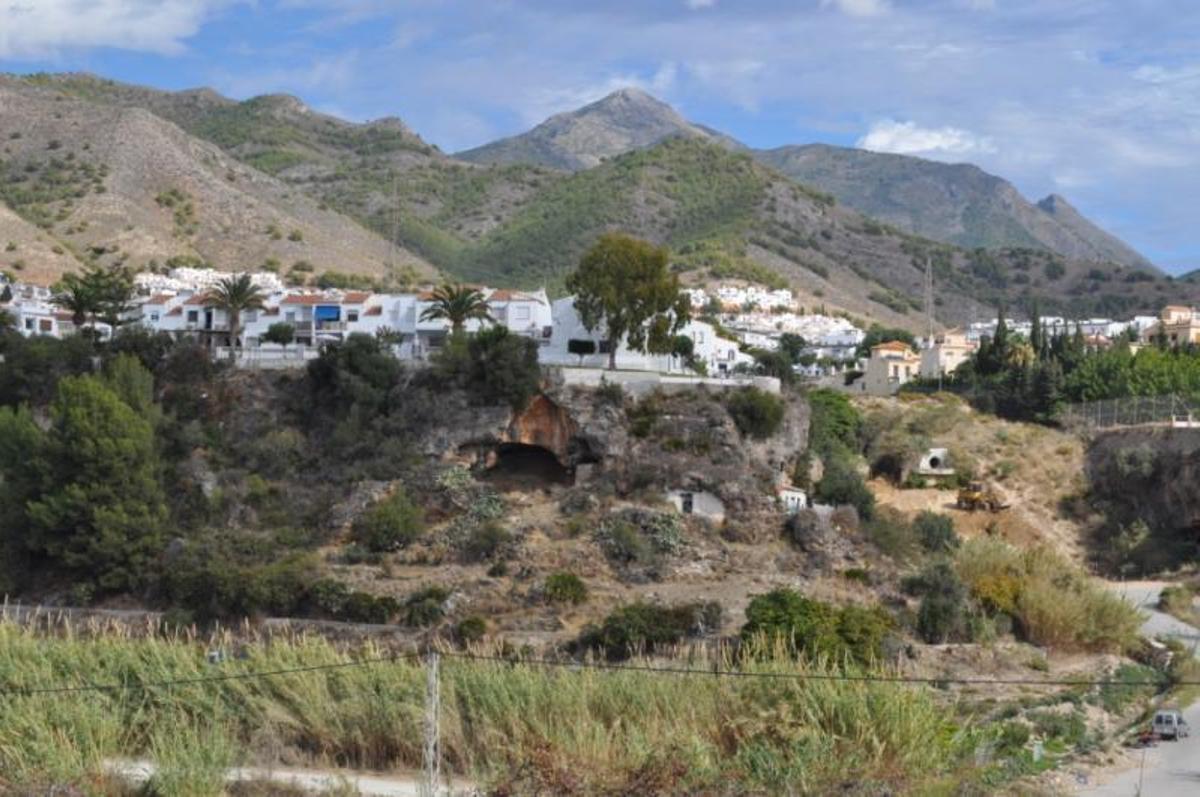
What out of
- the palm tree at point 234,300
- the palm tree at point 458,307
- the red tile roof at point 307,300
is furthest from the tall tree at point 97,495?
the red tile roof at point 307,300

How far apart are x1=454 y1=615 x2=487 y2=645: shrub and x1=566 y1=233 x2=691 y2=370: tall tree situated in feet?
48.4

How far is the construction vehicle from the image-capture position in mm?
50469

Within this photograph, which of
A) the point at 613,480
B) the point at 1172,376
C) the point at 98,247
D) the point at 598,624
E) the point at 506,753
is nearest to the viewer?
the point at 506,753

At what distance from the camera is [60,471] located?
3906 centimetres

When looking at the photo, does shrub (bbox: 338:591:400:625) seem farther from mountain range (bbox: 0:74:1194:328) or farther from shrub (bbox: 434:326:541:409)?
mountain range (bbox: 0:74:1194:328)

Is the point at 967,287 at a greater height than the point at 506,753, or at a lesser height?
greater

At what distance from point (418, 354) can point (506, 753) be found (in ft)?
95.8

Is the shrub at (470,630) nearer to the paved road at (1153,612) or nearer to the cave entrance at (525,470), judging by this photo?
the cave entrance at (525,470)

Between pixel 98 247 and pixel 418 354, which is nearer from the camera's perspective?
pixel 418 354

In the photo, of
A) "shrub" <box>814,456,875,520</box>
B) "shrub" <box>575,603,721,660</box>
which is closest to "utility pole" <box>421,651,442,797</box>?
"shrub" <box>575,603,721,660</box>

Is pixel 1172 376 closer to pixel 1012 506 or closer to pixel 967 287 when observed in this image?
pixel 1012 506

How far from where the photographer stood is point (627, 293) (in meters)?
46.2

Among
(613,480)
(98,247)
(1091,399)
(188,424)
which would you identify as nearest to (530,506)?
(613,480)

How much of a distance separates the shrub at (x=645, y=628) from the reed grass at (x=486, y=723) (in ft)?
21.4
